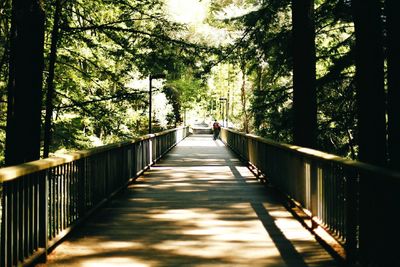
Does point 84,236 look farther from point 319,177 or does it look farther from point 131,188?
point 131,188

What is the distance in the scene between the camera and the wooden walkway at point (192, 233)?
5.25m

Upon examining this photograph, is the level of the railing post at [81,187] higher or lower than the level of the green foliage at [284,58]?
lower

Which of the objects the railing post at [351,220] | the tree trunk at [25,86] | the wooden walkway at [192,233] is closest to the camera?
the railing post at [351,220]

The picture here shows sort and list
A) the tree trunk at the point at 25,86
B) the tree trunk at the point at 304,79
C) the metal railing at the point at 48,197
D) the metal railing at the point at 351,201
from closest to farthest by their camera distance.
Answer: the metal railing at the point at 351,201 < the metal railing at the point at 48,197 < the tree trunk at the point at 25,86 < the tree trunk at the point at 304,79

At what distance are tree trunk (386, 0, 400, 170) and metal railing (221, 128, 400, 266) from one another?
88 centimetres

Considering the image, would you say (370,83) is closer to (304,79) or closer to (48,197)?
(304,79)

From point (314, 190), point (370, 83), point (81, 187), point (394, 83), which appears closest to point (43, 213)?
point (81, 187)

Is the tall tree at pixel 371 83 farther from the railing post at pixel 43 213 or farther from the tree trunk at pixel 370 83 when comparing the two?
the railing post at pixel 43 213

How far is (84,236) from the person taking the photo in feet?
→ 20.7

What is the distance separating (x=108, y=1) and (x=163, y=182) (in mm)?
4729

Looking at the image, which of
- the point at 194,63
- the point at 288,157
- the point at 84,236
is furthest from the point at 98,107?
the point at 84,236

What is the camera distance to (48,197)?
5.37 meters

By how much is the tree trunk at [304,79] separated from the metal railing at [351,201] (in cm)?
248

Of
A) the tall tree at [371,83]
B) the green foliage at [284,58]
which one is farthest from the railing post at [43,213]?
the green foliage at [284,58]
